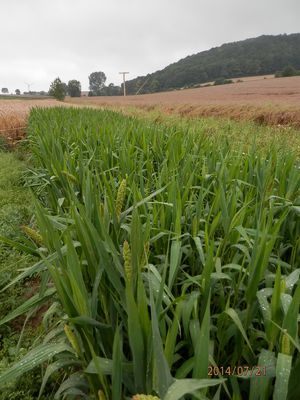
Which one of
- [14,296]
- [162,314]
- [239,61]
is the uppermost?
[239,61]

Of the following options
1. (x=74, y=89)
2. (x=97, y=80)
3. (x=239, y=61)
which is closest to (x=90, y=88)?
(x=97, y=80)

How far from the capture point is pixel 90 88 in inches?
2948

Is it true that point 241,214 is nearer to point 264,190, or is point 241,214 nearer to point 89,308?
point 264,190

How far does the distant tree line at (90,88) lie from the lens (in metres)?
46.5

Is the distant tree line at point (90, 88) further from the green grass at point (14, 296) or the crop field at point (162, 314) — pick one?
the crop field at point (162, 314)

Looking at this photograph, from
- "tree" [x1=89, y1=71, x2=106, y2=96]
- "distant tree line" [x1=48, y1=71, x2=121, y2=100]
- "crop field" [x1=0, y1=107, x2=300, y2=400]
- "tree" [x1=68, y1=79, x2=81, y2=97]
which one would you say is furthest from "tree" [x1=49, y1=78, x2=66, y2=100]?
"crop field" [x1=0, y1=107, x2=300, y2=400]

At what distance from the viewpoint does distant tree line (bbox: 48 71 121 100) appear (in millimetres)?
46500

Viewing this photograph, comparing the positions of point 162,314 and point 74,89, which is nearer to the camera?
point 162,314

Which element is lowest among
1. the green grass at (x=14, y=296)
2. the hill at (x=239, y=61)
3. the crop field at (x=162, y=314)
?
the green grass at (x=14, y=296)

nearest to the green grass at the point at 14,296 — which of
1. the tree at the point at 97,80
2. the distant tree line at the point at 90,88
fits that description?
the distant tree line at the point at 90,88

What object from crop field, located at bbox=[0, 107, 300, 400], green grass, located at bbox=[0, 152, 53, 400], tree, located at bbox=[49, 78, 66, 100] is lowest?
green grass, located at bbox=[0, 152, 53, 400]

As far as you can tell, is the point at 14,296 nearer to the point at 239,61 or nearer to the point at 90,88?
the point at 239,61

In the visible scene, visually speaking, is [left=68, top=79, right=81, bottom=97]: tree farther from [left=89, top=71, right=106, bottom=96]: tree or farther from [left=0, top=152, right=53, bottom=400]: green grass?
[left=0, top=152, right=53, bottom=400]: green grass

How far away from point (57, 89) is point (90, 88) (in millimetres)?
30243
